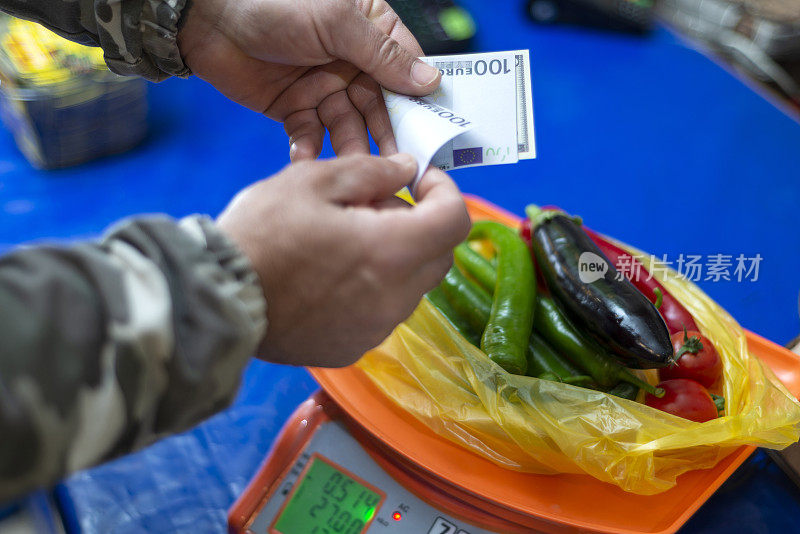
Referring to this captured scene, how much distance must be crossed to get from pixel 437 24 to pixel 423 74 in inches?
24.7

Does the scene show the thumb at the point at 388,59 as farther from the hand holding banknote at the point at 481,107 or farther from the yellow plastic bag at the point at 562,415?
the yellow plastic bag at the point at 562,415

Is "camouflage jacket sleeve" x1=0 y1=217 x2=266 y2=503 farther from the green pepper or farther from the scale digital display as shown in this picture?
the green pepper

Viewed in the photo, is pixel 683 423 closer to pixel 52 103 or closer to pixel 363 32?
pixel 363 32

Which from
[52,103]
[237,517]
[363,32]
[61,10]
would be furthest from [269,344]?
[52,103]

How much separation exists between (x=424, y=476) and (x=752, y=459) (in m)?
0.41

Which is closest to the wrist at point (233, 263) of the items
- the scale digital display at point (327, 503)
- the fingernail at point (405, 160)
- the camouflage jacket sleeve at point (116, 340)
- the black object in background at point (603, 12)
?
the camouflage jacket sleeve at point (116, 340)

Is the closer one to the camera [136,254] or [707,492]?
[136,254]

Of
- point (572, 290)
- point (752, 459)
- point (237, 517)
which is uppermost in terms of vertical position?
point (572, 290)

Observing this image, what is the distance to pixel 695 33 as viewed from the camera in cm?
144

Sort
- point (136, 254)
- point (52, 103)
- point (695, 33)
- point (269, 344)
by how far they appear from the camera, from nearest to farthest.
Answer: point (136, 254) → point (269, 344) → point (52, 103) → point (695, 33)

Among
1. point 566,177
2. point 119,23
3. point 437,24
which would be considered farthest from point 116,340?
point 437,24

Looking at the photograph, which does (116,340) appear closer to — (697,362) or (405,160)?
(405,160)

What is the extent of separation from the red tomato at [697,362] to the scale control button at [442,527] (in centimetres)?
33

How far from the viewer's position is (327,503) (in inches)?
27.7
